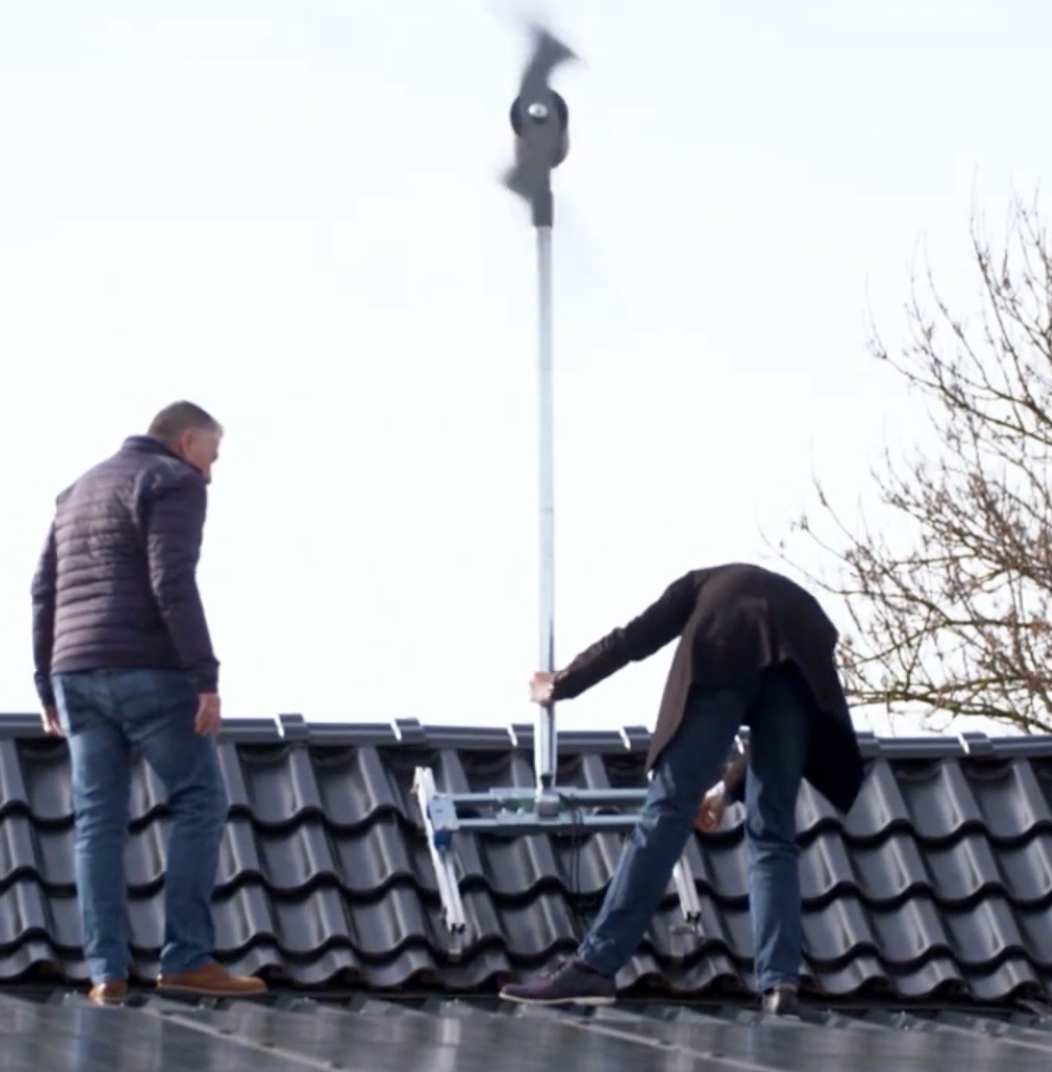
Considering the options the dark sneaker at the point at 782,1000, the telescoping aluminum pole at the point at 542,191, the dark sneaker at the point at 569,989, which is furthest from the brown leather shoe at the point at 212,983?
the telescoping aluminum pole at the point at 542,191

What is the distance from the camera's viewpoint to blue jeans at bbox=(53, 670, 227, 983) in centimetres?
798

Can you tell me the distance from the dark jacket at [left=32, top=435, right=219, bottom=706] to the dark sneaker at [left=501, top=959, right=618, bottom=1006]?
114cm

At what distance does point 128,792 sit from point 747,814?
1664 mm

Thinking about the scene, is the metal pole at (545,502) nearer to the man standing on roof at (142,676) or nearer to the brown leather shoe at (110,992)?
the man standing on roof at (142,676)

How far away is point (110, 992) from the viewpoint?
307 inches

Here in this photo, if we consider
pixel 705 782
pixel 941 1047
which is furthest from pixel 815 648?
pixel 941 1047

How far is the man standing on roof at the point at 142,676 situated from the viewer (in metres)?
7.89

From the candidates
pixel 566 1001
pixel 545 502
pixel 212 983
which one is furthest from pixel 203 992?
pixel 545 502

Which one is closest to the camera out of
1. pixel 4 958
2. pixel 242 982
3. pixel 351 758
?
pixel 242 982

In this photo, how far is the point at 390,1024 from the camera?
725cm

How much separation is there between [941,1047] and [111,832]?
234cm

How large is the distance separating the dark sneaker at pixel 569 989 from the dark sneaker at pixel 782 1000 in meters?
0.42

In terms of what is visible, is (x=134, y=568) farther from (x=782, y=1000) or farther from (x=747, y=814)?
(x=782, y=1000)

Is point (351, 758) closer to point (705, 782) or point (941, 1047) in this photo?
point (705, 782)
